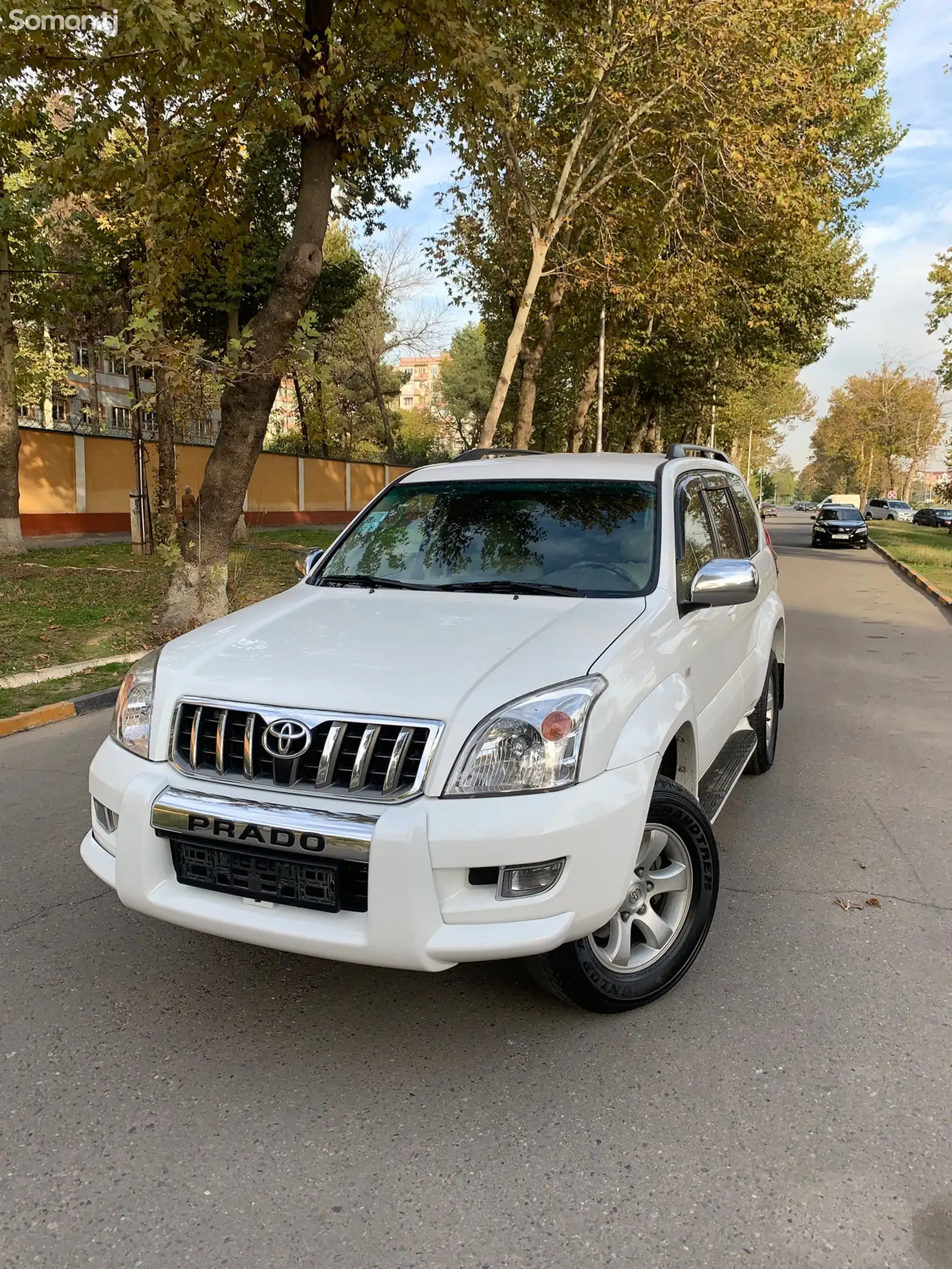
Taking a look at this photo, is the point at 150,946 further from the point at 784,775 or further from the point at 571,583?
the point at 784,775

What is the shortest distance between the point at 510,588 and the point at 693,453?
1.73 metres

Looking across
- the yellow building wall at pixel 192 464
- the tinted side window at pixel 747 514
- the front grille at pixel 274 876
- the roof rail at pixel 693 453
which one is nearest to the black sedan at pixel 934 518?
the yellow building wall at pixel 192 464

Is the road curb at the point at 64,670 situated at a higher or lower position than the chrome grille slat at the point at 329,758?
lower

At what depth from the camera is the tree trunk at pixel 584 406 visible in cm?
2866

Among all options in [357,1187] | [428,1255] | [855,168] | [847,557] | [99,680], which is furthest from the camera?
[847,557]

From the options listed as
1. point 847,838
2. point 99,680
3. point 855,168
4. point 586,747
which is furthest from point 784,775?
point 855,168

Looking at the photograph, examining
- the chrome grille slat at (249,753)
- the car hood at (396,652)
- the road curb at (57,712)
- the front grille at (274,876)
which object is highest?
the car hood at (396,652)

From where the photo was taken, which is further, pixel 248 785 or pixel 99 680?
pixel 99 680

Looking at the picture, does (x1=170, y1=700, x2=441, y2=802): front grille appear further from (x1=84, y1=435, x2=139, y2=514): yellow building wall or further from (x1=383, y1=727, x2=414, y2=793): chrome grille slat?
(x1=84, y1=435, x2=139, y2=514): yellow building wall

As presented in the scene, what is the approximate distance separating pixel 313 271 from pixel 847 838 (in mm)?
7971

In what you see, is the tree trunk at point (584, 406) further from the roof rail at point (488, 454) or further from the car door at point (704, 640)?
the car door at point (704, 640)

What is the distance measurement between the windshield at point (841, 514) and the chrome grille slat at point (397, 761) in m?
32.4

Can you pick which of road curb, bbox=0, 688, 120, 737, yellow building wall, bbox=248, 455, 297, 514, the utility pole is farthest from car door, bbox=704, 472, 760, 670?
yellow building wall, bbox=248, 455, 297, 514

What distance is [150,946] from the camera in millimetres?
3561
